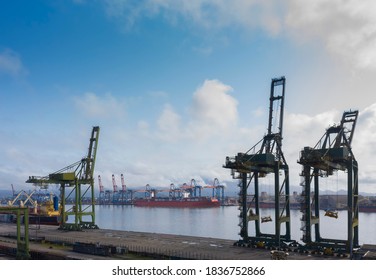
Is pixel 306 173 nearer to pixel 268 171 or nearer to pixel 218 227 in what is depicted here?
pixel 268 171

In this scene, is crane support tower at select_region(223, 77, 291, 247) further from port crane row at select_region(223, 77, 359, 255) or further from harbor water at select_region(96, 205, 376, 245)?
harbor water at select_region(96, 205, 376, 245)

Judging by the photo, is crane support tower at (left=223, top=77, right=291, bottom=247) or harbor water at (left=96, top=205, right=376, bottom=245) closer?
crane support tower at (left=223, top=77, right=291, bottom=247)

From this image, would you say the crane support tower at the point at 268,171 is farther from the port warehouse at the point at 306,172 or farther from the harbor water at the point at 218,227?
the harbor water at the point at 218,227

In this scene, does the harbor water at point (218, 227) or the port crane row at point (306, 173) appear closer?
the port crane row at point (306, 173)

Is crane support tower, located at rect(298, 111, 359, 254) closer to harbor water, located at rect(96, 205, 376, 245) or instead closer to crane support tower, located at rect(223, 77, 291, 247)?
crane support tower, located at rect(223, 77, 291, 247)

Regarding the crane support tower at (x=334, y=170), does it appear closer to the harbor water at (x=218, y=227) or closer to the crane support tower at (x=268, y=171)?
the crane support tower at (x=268, y=171)

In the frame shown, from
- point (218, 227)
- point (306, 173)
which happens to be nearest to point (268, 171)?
point (306, 173)

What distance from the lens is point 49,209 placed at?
4353 inches

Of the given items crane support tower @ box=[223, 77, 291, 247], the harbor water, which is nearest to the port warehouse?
crane support tower @ box=[223, 77, 291, 247]

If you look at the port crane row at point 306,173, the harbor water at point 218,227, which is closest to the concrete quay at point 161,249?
the port crane row at point 306,173

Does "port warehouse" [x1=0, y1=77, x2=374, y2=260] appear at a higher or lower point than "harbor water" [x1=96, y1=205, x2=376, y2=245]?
higher

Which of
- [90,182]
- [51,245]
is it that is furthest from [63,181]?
[51,245]

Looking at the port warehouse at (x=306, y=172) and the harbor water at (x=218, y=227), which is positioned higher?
the port warehouse at (x=306, y=172)

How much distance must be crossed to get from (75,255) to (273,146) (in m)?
27.5
